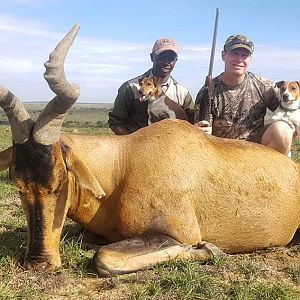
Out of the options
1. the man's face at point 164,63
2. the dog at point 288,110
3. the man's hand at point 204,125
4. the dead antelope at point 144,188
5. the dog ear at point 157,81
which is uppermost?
the man's face at point 164,63

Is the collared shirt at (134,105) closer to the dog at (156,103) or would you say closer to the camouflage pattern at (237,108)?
the dog at (156,103)

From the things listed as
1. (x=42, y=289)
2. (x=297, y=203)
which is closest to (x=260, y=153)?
(x=297, y=203)

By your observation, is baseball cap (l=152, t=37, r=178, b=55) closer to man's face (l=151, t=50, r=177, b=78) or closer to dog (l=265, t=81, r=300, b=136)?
man's face (l=151, t=50, r=177, b=78)

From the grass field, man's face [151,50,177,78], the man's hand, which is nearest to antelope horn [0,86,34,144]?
the grass field

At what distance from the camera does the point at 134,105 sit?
10016 millimetres

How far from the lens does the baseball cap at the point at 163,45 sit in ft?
31.8

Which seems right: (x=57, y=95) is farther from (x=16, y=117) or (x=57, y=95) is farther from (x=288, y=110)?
(x=288, y=110)

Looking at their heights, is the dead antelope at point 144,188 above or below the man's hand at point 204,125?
below

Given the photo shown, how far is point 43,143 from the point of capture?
509 centimetres

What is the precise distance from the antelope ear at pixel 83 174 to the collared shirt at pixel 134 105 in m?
4.43

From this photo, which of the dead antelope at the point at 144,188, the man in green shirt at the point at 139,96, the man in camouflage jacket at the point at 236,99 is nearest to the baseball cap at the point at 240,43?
the man in camouflage jacket at the point at 236,99

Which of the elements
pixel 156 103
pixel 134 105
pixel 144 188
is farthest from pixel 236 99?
pixel 144 188

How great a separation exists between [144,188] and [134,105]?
4.51 meters

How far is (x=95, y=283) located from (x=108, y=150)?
1653mm
